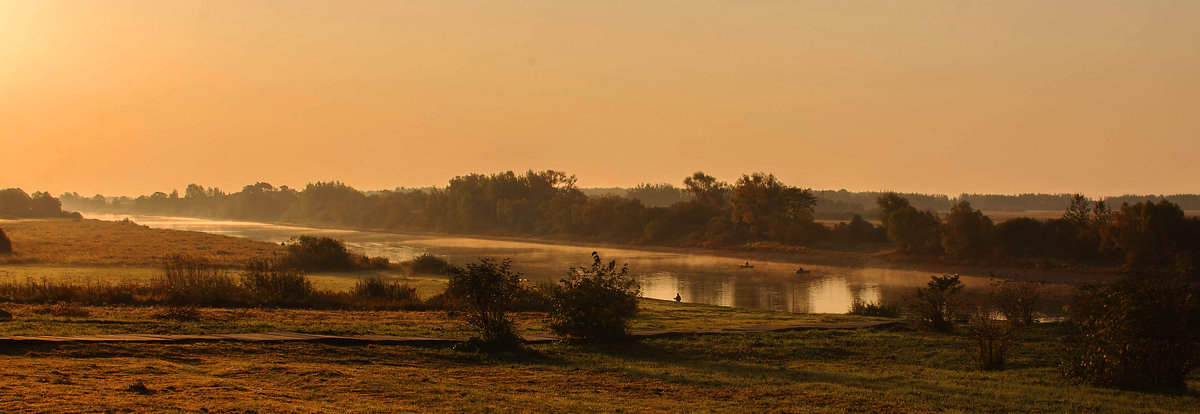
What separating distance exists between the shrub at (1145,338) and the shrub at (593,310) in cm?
803

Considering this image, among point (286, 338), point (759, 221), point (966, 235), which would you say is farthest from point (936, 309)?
point (759, 221)

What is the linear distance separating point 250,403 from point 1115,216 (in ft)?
186

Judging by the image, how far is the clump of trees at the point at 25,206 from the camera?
132500mm

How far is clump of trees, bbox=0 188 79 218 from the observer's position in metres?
132

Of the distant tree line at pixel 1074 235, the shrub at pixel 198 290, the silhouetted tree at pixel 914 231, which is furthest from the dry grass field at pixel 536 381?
the silhouetted tree at pixel 914 231

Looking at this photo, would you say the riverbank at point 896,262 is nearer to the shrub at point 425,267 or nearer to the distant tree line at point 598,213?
the distant tree line at point 598,213

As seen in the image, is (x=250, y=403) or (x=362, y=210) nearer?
(x=250, y=403)

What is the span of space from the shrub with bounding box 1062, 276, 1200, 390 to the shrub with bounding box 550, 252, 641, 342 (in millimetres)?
8026

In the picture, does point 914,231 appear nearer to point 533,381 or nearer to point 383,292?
point 383,292

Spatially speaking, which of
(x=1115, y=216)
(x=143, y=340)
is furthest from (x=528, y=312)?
(x=1115, y=216)

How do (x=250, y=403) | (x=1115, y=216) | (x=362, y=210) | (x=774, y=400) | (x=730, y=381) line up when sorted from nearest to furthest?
(x=250, y=403)
(x=774, y=400)
(x=730, y=381)
(x=1115, y=216)
(x=362, y=210)

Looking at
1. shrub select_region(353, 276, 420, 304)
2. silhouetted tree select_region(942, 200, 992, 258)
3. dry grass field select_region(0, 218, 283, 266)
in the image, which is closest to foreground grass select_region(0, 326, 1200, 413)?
shrub select_region(353, 276, 420, 304)

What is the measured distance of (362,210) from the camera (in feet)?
489

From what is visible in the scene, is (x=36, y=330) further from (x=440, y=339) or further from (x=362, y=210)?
(x=362, y=210)
